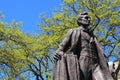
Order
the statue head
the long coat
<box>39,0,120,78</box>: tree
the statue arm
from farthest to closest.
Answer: <box>39,0,120,78</box>: tree
the statue head
the statue arm
the long coat

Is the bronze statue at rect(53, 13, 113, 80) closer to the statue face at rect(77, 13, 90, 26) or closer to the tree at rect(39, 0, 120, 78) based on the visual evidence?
the statue face at rect(77, 13, 90, 26)

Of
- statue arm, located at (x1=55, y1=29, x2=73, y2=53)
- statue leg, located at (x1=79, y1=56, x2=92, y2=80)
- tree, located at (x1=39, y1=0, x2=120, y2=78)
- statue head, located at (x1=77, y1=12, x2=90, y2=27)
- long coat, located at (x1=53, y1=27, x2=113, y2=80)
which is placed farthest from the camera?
tree, located at (x1=39, y1=0, x2=120, y2=78)

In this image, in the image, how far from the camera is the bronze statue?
9156 mm

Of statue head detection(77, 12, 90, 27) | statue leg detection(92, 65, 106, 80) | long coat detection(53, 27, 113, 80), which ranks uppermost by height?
statue head detection(77, 12, 90, 27)

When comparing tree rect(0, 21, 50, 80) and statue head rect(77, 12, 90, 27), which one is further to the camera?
tree rect(0, 21, 50, 80)

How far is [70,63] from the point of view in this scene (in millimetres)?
9242

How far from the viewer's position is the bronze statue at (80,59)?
916 cm

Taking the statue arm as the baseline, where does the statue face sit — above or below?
above

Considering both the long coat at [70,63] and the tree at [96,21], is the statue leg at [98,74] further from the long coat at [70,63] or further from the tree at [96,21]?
the tree at [96,21]

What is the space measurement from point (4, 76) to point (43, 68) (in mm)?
3091

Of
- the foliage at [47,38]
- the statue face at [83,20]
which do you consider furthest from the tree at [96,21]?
the statue face at [83,20]

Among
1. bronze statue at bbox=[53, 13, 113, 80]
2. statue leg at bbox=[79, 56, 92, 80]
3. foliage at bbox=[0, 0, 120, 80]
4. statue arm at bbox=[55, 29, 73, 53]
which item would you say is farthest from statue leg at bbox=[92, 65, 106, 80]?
foliage at bbox=[0, 0, 120, 80]

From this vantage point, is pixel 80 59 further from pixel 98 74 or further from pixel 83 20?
pixel 83 20

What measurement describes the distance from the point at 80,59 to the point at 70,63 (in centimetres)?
30
